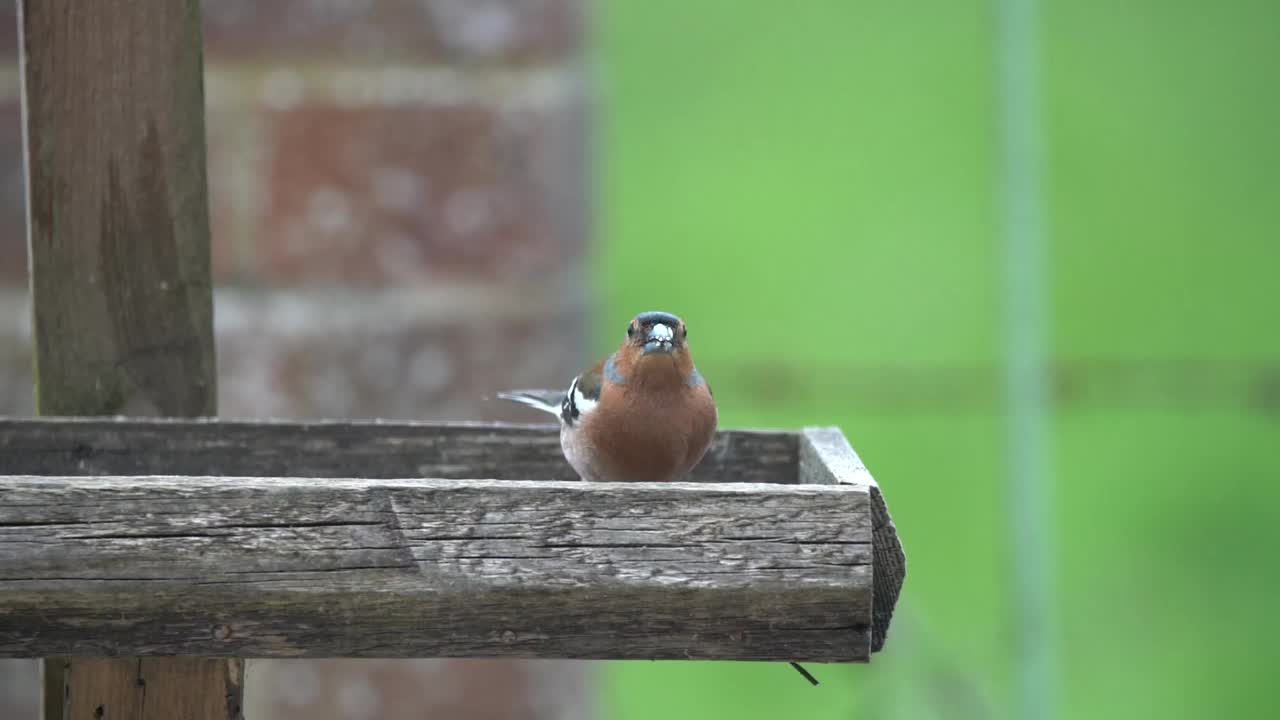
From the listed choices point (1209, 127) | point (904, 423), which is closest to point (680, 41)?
point (904, 423)

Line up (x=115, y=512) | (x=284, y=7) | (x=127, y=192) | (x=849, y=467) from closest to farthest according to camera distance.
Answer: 1. (x=115, y=512)
2. (x=849, y=467)
3. (x=127, y=192)
4. (x=284, y=7)

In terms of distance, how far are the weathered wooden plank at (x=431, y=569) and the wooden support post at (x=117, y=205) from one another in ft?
2.11

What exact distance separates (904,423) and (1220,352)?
0.84 m

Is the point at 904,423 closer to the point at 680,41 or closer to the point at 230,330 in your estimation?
the point at 680,41

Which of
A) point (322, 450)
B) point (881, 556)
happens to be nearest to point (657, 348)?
point (322, 450)

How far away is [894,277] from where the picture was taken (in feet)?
13.1

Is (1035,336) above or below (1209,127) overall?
below

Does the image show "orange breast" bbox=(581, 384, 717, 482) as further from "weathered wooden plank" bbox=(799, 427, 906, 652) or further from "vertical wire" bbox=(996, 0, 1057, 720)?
"vertical wire" bbox=(996, 0, 1057, 720)

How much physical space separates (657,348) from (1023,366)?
145 centimetres

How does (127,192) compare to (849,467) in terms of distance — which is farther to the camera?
(127,192)

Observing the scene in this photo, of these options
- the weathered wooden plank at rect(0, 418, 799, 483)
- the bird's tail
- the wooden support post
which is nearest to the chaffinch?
the weathered wooden plank at rect(0, 418, 799, 483)

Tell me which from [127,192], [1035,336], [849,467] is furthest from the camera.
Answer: [1035,336]

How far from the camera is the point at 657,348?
7.34 feet

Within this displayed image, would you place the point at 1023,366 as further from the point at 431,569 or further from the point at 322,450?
the point at 431,569
